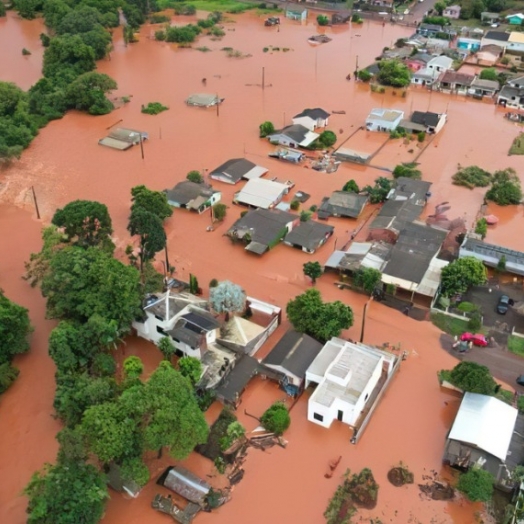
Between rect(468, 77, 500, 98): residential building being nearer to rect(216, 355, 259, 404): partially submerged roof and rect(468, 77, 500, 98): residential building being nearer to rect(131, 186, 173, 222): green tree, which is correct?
rect(131, 186, 173, 222): green tree

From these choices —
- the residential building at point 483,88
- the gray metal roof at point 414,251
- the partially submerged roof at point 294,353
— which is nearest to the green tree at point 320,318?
the partially submerged roof at point 294,353

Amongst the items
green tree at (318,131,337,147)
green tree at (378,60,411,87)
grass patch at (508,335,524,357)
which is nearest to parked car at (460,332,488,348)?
grass patch at (508,335,524,357)

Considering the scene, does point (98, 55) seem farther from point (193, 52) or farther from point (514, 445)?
point (514, 445)

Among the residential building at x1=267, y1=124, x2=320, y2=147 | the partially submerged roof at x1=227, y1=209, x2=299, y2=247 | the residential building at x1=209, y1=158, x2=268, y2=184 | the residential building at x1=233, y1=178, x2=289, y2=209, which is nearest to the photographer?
the partially submerged roof at x1=227, y1=209, x2=299, y2=247

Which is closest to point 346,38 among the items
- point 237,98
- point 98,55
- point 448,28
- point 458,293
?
point 448,28

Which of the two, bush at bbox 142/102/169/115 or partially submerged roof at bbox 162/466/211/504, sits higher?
bush at bbox 142/102/169/115

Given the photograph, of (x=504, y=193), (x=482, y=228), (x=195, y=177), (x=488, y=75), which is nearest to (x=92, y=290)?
(x=195, y=177)

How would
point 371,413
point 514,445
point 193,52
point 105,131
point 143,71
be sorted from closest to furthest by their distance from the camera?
point 514,445 → point 371,413 → point 105,131 → point 143,71 → point 193,52
